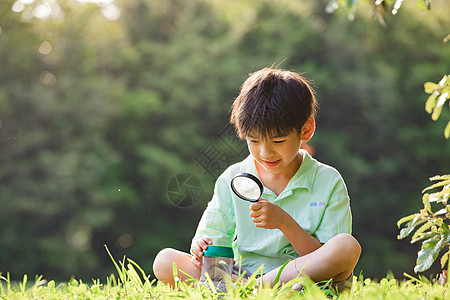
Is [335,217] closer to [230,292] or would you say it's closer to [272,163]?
[272,163]

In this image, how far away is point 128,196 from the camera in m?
9.46

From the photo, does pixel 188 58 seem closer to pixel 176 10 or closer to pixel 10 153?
pixel 176 10

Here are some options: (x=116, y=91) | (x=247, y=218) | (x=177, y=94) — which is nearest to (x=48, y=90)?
(x=116, y=91)

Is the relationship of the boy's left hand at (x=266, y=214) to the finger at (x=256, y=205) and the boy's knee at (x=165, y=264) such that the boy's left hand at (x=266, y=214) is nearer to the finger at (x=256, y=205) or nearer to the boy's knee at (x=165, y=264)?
the finger at (x=256, y=205)

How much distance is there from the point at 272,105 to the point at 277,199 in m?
0.31

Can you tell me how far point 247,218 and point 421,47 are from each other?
31.5ft

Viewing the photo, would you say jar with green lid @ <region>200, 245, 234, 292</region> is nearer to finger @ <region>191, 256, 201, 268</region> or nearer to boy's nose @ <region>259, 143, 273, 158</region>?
finger @ <region>191, 256, 201, 268</region>

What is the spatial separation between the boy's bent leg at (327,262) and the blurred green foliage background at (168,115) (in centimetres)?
705

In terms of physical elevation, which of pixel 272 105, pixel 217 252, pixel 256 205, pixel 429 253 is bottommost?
pixel 429 253

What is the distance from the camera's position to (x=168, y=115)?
991 centimetres

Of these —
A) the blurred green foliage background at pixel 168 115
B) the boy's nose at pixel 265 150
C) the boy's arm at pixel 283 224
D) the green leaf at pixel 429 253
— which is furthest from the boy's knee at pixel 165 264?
the blurred green foliage background at pixel 168 115

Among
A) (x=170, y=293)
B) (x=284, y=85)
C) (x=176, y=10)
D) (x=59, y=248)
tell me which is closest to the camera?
(x=170, y=293)

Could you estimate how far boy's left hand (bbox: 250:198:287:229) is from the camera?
1718mm

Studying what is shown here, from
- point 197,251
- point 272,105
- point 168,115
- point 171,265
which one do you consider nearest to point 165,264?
point 171,265
